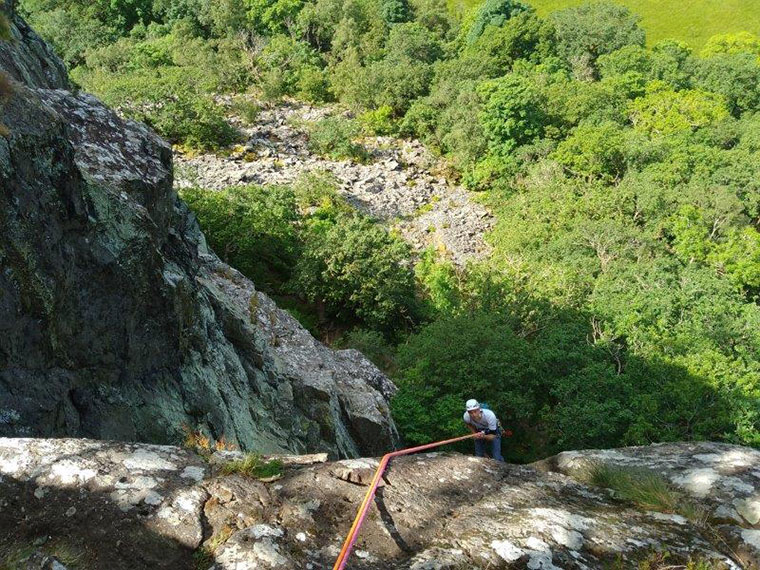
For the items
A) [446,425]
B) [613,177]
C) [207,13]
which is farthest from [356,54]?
[446,425]

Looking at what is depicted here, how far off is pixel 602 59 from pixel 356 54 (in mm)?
26982

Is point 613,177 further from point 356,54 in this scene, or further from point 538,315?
point 356,54

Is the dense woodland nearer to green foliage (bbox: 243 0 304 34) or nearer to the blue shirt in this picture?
green foliage (bbox: 243 0 304 34)

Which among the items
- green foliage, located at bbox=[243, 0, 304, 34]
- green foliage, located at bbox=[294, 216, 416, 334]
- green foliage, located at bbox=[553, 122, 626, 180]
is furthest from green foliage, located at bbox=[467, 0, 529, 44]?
green foliage, located at bbox=[294, 216, 416, 334]

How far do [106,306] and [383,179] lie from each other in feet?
115

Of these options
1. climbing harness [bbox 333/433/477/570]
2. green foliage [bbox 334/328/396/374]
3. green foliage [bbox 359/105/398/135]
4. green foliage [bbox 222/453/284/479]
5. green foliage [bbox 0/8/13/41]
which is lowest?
green foliage [bbox 334/328/396/374]

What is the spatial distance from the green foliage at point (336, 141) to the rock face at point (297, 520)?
132ft

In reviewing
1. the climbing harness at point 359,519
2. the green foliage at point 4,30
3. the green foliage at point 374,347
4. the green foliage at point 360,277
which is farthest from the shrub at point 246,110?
the climbing harness at point 359,519

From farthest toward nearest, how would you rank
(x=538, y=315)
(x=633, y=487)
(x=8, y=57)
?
(x=538, y=315) < (x=8, y=57) < (x=633, y=487)

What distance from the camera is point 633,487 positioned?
18.8 ft

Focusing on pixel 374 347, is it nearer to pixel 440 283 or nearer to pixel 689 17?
pixel 440 283

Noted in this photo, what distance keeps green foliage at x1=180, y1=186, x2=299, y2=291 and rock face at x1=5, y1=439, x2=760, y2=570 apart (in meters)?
25.2

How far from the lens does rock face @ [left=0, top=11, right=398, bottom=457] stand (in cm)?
724

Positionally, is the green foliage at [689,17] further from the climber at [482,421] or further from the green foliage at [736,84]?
the climber at [482,421]
